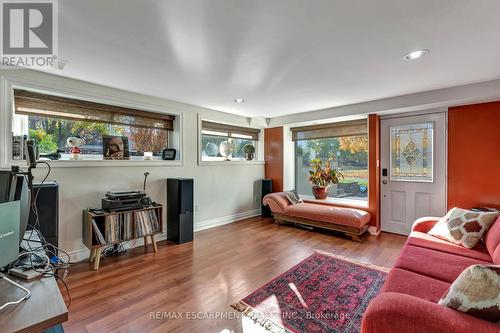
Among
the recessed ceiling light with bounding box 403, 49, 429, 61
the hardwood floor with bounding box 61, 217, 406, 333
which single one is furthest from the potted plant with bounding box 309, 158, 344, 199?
the recessed ceiling light with bounding box 403, 49, 429, 61

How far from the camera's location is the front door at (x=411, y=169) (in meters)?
3.51

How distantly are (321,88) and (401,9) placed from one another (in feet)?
5.21

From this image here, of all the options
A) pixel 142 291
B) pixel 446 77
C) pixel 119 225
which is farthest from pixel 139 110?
pixel 446 77

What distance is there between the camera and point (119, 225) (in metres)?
2.85

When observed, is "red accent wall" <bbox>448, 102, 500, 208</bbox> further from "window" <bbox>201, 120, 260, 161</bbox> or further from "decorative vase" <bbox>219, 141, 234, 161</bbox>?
"decorative vase" <bbox>219, 141, 234, 161</bbox>

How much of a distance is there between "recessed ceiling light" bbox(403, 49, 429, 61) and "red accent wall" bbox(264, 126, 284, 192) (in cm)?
311

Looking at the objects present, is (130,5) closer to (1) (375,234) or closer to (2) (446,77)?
(2) (446,77)

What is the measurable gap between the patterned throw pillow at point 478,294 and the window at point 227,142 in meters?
3.86

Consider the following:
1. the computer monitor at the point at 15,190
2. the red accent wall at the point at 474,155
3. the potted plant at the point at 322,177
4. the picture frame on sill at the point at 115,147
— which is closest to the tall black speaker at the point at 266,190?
the potted plant at the point at 322,177

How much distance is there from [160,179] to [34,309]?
2885 millimetres

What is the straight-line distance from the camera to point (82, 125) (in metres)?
3.11

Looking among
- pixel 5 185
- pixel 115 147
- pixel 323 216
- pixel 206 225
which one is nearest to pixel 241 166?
pixel 206 225

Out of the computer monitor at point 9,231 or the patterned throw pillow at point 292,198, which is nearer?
the computer monitor at point 9,231

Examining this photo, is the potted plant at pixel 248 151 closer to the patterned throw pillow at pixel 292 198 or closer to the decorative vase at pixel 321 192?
the patterned throw pillow at pixel 292 198
